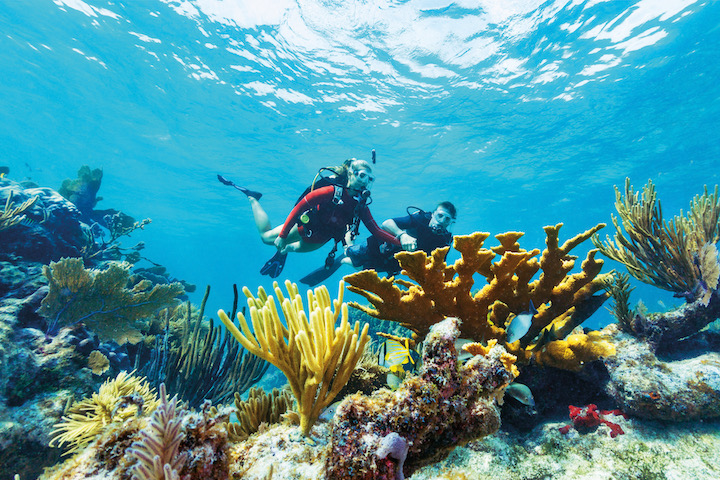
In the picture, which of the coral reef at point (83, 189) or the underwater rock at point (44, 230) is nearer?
the underwater rock at point (44, 230)

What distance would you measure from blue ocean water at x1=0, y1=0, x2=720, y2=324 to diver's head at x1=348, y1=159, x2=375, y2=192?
9881 mm

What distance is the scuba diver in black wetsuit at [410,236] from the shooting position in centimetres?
615

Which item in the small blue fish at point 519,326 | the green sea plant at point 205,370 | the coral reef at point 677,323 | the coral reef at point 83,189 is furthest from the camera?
the coral reef at point 83,189

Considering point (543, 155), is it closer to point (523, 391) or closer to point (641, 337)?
point (641, 337)

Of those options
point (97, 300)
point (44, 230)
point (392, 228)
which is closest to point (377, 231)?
point (392, 228)

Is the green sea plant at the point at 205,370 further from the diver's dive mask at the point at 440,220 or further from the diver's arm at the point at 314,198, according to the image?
the diver's arm at the point at 314,198

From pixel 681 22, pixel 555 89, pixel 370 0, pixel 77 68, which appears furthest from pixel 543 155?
pixel 77 68

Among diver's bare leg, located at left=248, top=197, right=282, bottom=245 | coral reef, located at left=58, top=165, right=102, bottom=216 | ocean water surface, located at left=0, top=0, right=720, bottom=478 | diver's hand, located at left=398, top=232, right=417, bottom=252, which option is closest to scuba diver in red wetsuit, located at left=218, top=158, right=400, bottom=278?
diver's bare leg, located at left=248, top=197, right=282, bottom=245

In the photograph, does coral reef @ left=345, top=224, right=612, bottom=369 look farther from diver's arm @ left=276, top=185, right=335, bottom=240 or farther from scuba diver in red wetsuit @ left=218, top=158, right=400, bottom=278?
diver's arm @ left=276, top=185, right=335, bottom=240

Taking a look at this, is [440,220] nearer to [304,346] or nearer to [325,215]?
[325,215]

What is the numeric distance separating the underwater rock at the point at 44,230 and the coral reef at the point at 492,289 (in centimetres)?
762

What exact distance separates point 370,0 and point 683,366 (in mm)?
15495

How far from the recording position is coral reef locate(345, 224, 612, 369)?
2088mm

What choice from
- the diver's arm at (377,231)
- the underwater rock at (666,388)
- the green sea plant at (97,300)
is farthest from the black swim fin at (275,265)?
the underwater rock at (666,388)
